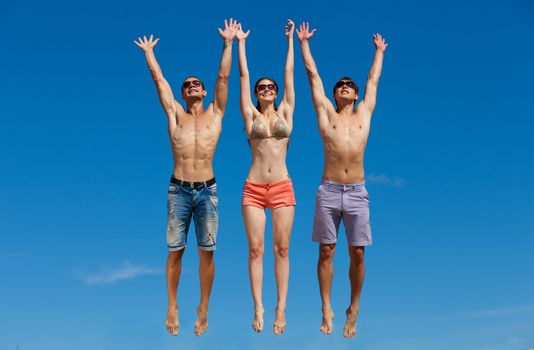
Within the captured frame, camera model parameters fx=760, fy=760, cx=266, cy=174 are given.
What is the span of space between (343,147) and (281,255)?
330 cm

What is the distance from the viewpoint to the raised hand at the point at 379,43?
21.9 m

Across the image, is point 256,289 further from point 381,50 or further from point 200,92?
point 381,50

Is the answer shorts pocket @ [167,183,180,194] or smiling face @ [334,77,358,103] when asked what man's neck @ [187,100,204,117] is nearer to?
shorts pocket @ [167,183,180,194]

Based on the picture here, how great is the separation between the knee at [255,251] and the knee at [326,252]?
1.71 metres

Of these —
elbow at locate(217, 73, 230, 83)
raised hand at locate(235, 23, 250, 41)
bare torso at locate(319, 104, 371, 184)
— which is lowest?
bare torso at locate(319, 104, 371, 184)

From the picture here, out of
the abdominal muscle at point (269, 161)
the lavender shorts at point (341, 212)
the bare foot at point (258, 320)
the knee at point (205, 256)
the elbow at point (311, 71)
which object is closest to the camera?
the bare foot at point (258, 320)

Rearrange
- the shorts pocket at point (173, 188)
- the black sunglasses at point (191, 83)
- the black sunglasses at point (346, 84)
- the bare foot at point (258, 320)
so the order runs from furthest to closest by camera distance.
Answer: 1. the black sunglasses at point (191, 83)
2. the black sunglasses at point (346, 84)
3. the shorts pocket at point (173, 188)
4. the bare foot at point (258, 320)

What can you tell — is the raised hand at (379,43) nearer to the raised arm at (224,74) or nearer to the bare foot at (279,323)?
the raised arm at (224,74)

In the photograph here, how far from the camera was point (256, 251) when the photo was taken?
19.7 m

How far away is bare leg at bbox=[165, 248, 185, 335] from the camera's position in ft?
68.2

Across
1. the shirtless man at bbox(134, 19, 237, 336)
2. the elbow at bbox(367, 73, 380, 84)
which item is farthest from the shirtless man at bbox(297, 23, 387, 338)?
the shirtless man at bbox(134, 19, 237, 336)

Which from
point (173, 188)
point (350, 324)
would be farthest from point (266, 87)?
point (350, 324)

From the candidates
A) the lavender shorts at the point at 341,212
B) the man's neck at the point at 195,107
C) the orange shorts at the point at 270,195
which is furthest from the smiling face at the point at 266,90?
the lavender shorts at the point at 341,212

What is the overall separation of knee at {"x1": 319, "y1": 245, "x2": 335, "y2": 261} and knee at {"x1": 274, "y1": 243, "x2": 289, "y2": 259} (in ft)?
3.69
